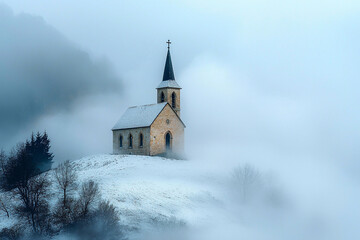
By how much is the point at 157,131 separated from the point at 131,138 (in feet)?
16.7

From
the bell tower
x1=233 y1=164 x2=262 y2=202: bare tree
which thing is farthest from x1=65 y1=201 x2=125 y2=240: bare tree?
the bell tower

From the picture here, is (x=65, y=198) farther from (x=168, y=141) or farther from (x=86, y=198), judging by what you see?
(x=168, y=141)

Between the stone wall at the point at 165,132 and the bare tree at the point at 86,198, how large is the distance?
1056 inches

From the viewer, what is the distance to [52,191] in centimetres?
7612

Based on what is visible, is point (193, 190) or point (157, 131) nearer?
point (193, 190)

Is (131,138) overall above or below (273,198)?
above

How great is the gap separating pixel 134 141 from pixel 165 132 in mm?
5001

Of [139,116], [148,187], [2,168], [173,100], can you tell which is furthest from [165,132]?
[2,168]

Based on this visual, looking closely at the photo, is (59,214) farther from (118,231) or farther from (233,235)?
(233,235)

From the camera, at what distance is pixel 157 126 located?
328 feet

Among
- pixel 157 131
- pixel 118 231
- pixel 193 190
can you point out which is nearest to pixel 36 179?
pixel 118 231

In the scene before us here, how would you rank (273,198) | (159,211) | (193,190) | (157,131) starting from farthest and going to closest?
(157,131)
(273,198)
(193,190)
(159,211)

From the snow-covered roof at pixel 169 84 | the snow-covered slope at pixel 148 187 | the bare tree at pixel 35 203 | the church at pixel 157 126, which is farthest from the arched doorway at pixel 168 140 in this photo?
the bare tree at pixel 35 203

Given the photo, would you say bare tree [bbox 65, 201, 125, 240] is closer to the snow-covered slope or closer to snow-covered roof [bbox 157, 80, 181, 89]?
the snow-covered slope
